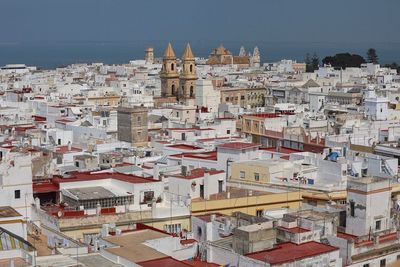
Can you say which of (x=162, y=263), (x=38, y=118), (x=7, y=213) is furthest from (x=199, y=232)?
(x=38, y=118)

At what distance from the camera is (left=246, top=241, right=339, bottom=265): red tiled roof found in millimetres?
18047

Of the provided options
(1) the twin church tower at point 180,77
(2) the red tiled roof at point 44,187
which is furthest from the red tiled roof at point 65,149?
(1) the twin church tower at point 180,77

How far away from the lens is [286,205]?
26594 mm

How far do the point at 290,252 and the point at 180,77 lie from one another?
167 feet

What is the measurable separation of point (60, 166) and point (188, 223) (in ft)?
33.5

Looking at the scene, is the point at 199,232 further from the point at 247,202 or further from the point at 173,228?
the point at 247,202

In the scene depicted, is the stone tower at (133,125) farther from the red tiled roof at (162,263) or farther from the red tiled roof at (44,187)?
the red tiled roof at (162,263)

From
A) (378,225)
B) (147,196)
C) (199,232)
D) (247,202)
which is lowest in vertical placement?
(199,232)

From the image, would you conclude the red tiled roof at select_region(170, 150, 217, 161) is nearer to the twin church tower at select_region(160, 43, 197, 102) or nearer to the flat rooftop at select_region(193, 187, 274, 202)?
the flat rooftop at select_region(193, 187, 274, 202)

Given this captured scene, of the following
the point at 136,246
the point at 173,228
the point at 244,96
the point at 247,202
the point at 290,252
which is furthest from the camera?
the point at 244,96

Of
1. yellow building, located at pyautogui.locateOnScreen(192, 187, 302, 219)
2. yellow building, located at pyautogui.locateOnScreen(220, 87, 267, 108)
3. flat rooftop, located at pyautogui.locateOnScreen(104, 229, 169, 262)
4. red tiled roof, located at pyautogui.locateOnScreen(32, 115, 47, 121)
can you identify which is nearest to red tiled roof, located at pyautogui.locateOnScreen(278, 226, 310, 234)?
flat rooftop, located at pyautogui.locateOnScreen(104, 229, 169, 262)

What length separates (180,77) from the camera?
2709 inches

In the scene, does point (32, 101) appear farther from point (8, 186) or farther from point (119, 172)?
point (8, 186)

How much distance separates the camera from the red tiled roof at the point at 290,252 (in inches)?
711
